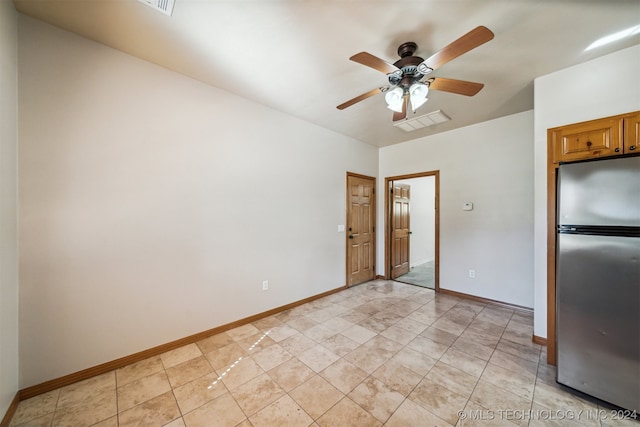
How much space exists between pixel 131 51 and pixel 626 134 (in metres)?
4.24

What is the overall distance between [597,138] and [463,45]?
165 centimetres

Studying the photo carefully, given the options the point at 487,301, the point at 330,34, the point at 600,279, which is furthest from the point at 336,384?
the point at 487,301

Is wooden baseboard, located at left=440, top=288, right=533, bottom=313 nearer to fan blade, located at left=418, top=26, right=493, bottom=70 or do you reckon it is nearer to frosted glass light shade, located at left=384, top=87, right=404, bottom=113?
frosted glass light shade, located at left=384, top=87, right=404, bottom=113

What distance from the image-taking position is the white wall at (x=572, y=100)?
76.7 inches

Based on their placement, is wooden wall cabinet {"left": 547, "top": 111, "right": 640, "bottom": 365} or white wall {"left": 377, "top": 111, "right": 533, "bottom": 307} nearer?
wooden wall cabinet {"left": 547, "top": 111, "right": 640, "bottom": 365}

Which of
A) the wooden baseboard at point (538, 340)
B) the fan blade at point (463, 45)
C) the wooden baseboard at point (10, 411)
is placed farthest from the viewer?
the wooden baseboard at point (538, 340)

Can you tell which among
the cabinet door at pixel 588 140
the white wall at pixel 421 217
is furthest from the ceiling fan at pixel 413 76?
the white wall at pixel 421 217

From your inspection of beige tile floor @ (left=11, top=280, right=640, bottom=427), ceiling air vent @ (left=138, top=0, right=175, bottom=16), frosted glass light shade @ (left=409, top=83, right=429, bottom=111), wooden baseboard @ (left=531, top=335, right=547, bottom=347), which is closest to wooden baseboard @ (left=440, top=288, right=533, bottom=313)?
beige tile floor @ (left=11, top=280, right=640, bottom=427)

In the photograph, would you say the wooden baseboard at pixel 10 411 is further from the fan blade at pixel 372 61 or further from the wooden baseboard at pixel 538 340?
the wooden baseboard at pixel 538 340

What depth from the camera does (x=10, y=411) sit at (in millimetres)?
1528

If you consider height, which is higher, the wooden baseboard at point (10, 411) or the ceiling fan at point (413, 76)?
the ceiling fan at point (413, 76)

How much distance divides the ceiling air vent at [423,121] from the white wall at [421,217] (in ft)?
8.69

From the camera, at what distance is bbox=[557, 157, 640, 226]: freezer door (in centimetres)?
156

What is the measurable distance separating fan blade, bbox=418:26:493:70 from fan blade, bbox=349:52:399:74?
0.87 ft
